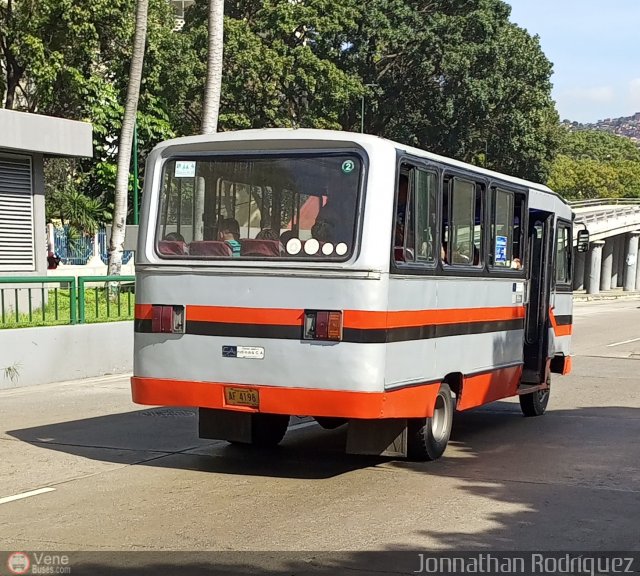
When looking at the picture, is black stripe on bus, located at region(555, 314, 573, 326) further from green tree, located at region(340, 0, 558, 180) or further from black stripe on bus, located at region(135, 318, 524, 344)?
green tree, located at region(340, 0, 558, 180)

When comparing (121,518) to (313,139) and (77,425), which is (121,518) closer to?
(313,139)

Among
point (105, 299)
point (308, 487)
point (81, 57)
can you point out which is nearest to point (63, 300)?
point (105, 299)

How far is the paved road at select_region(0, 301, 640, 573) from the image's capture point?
289 inches

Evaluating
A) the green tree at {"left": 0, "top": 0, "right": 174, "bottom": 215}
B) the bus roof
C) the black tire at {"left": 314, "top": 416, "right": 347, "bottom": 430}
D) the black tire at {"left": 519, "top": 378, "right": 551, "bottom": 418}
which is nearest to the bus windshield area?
the bus roof

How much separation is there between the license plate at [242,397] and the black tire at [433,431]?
1546mm

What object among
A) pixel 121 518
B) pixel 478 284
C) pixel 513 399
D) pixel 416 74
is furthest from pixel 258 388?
pixel 416 74

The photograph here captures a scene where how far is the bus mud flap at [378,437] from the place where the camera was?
9.69 metres

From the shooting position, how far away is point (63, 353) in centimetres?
1734

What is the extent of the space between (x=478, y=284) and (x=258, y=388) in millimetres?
2951

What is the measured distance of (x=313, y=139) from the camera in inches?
367

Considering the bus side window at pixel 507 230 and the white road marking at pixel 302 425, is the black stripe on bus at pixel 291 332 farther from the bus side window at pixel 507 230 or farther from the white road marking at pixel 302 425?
the white road marking at pixel 302 425

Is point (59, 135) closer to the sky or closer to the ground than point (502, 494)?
closer to the sky

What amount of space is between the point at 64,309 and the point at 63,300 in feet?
0.53

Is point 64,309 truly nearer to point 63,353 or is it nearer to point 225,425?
point 63,353
